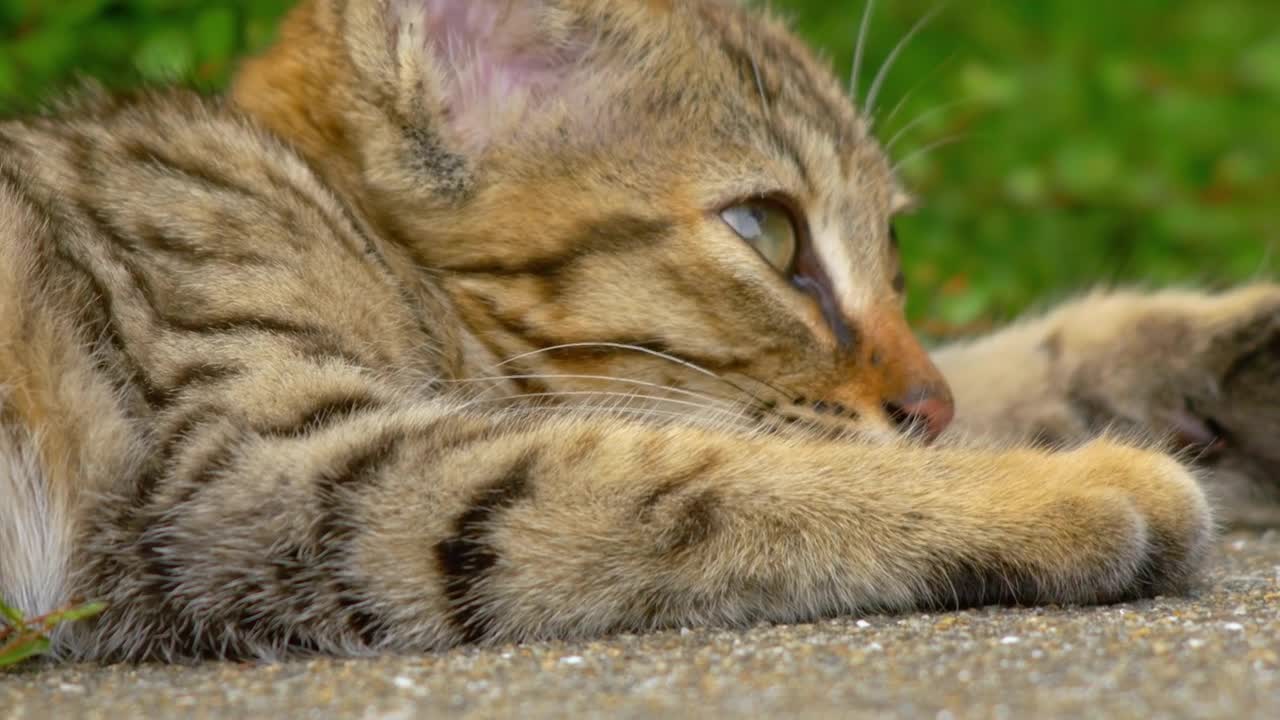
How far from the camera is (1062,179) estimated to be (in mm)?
4250

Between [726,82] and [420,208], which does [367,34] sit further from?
[726,82]

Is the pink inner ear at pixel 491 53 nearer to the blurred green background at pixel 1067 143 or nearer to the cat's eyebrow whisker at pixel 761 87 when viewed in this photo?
the cat's eyebrow whisker at pixel 761 87

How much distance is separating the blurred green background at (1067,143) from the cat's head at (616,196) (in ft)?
4.84

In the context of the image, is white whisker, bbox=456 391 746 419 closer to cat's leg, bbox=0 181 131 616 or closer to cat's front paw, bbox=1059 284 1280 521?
cat's leg, bbox=0 181 131 616

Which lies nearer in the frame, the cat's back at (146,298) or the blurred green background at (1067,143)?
the cat's back at (146,298)

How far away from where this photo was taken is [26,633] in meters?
1.73

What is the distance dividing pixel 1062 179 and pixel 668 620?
2800 millimetres

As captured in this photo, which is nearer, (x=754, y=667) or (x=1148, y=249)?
(x=754, y=667)

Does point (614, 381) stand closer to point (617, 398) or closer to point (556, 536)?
point (617, 398)

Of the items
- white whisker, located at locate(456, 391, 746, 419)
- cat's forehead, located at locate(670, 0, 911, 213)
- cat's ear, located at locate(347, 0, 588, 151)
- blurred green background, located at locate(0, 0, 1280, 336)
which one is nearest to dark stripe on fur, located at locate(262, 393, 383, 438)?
white whisker, located at locate(456, 391, 746, 419)

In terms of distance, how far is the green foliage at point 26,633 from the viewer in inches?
66.4

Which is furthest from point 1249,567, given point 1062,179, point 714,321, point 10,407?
→ point 1062,179

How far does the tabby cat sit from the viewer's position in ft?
5.97

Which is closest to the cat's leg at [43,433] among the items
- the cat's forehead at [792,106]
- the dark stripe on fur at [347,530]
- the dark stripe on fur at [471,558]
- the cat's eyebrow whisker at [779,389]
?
the dark stripe on fur at [347,530]
